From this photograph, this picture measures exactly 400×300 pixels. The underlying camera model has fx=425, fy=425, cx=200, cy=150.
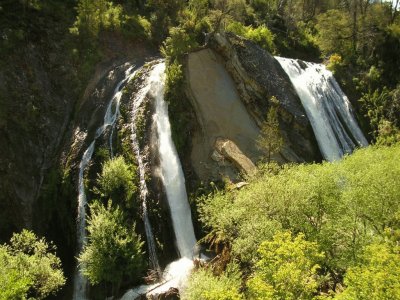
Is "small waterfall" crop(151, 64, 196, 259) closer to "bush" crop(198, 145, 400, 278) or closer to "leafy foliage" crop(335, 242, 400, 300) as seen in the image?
"bush" crop(198, 145, 400, 278)

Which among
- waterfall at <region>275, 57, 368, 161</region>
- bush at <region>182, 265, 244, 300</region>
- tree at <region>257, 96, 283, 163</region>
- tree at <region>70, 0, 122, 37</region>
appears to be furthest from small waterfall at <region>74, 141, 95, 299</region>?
waterfall at <region>275, 57, 368, 161</region>

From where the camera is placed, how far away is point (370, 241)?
18.5 metres

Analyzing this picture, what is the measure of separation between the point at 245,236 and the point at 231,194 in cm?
603

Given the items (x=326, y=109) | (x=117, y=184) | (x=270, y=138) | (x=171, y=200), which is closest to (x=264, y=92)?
Result: (x=270, y=138)

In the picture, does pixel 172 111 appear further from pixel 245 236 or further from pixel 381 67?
pixel 381 67

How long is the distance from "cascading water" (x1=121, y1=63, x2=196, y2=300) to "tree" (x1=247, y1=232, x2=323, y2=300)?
31.5ft

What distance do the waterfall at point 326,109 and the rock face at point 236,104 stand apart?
4.34 ft

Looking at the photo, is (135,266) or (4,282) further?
(135,266)

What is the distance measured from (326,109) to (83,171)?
872 inches

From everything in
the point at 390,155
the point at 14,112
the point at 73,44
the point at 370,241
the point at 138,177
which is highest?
the point at 73,44

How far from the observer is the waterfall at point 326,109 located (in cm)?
3619

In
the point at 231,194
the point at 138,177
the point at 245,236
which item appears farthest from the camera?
the point at 138,177

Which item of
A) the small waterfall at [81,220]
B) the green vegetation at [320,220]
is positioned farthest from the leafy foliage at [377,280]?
the small waterfall at [81,220]

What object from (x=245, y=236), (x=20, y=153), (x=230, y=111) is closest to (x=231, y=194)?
(x=245, y=236)
